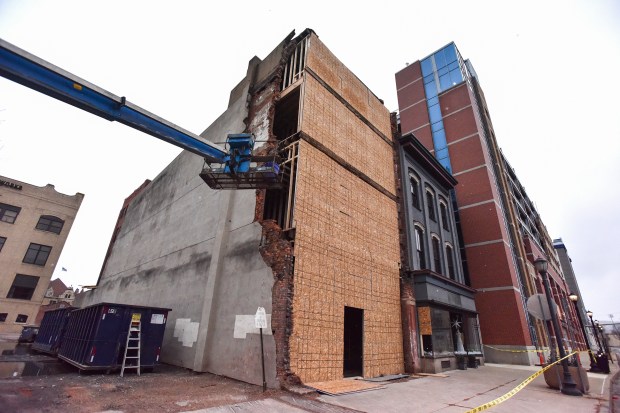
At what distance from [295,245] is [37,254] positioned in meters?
38.2

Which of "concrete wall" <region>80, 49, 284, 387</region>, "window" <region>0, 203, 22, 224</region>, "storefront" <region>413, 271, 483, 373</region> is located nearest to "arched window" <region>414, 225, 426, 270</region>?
"storefront" <region>413, 271, 483, 373</region>

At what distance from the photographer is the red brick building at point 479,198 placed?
20.2 meters

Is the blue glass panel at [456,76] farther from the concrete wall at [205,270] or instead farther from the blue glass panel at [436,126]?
the concrete wall at [205,270]

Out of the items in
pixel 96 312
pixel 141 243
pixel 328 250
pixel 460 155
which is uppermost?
pixel 460 155

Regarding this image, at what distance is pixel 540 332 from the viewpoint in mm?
22031

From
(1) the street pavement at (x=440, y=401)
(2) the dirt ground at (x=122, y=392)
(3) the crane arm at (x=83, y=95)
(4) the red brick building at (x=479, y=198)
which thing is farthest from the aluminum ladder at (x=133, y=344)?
(4) the red brick building at (x=479, y=198)

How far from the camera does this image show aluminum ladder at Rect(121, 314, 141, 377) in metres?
10.8

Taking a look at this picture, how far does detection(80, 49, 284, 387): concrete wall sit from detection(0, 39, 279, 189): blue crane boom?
2.10m

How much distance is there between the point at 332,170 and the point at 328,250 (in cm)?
368

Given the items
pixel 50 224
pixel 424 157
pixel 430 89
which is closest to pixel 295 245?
pixel 424 157

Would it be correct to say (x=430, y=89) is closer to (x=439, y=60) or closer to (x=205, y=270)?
(x=439, y=60)

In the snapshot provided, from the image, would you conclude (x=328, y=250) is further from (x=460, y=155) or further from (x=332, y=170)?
(x=460, y=155)

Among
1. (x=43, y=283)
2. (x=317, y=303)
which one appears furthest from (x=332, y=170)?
(x=43, y=283)

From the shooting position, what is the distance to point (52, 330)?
51.2 feet
